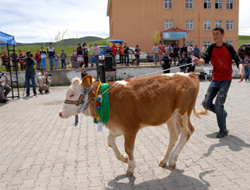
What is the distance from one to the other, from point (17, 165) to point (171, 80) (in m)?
3.35

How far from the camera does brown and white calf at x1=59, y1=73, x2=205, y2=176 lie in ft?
12.3

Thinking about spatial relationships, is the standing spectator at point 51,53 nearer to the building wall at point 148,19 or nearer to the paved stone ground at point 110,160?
the paved stone ground at point 110,160

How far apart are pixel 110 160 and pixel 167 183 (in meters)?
1.35

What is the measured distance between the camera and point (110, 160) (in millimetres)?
4590

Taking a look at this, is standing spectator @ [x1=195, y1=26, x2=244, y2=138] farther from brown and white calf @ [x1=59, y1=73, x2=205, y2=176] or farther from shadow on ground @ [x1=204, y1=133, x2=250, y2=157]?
brown and white calf @ [x1=59, y1=73, x2=205, y2=176]

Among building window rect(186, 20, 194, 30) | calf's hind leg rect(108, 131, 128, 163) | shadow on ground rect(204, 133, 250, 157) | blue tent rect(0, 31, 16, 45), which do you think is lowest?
shadow on ground rect(204, 133, 250, 157)

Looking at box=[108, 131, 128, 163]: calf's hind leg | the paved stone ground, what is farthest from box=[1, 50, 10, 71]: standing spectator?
box=[108, 131, 128, 163]: calf's hind leg

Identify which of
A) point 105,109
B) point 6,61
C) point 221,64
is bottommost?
point 105,109

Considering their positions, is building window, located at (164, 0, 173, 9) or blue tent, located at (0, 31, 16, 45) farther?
building window, located at (164, 0, 173, 9)

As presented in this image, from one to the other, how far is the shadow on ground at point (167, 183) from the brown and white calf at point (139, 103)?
237mm

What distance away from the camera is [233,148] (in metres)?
4.88

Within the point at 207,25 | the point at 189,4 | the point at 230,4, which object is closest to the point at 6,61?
the point at 189,4

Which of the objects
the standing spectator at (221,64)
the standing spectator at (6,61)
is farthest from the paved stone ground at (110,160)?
the standing spectator at (6,61)

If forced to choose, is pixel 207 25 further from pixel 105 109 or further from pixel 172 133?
pixel 105 109
